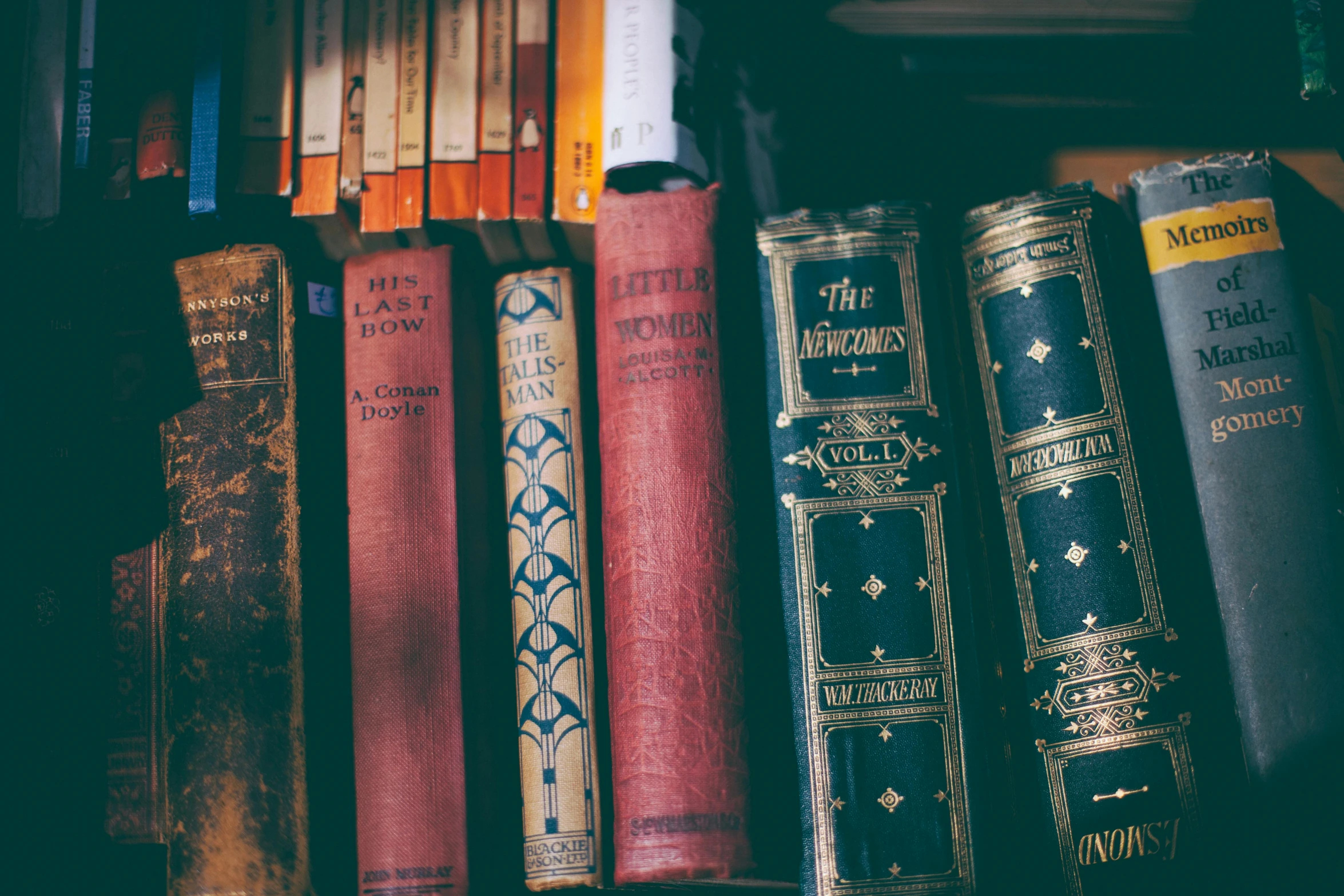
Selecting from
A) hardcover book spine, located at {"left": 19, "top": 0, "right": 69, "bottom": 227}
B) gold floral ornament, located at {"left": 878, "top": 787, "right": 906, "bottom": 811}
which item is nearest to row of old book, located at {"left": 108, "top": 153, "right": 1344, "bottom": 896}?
gold floral ornament, located at {"left": 878, "top": 787, "right": 906, "bottom": 811}

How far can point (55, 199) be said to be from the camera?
829 millimetres

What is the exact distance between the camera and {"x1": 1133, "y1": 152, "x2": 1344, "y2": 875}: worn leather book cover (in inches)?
27.2

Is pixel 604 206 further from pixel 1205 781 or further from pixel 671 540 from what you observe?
pixel 1205 781

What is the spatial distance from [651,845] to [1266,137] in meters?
0.84

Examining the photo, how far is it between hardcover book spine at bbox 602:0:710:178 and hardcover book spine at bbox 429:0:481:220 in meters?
0.11

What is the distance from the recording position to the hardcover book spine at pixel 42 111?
2.72 ft

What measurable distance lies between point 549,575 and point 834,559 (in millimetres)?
219

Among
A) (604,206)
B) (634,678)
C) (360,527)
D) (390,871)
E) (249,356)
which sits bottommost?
(390,871)

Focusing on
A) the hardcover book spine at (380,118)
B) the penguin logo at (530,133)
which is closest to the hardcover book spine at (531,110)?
the penguin logo at (530,133)

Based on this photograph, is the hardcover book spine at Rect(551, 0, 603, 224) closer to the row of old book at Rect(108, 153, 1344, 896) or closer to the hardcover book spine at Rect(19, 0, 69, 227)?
the row of old book at Rect(108, 153, 1344, 896)

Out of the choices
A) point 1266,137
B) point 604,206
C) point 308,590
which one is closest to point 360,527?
point 308,590

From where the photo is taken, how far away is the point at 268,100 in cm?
87

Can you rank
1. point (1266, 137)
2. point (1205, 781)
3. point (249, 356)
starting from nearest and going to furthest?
point (1205, 781)
point (249, 356)
point (1266, 137)

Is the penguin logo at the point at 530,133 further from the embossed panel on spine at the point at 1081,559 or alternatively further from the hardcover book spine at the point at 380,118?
the embossed panel on spine at the point at 1081,559
